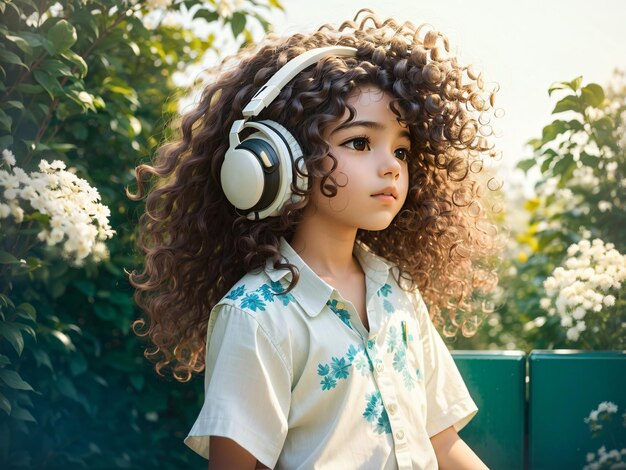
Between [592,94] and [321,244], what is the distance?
49.8 inches

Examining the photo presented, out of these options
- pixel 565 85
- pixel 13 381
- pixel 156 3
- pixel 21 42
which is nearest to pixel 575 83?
pixel 565 85

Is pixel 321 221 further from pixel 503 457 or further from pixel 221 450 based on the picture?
pixel 503 457

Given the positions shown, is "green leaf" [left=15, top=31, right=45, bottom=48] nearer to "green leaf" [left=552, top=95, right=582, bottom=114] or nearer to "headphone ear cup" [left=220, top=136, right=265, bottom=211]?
"headphone ear cup" [left=220, top=136, right=265, bottom=211]

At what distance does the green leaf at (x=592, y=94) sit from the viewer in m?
2.79

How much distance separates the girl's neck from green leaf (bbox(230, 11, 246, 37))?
1132mm

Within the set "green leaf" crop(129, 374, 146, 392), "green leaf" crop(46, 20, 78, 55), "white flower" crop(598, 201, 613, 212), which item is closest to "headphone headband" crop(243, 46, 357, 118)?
"green leaf" crop(46, 20, 78, 55)

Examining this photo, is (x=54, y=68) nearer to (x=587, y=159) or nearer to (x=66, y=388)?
(x=66, y=388)

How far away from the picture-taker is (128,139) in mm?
3031

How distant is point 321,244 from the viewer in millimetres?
2111

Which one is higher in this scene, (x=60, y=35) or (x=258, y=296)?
(x=60, y=35)

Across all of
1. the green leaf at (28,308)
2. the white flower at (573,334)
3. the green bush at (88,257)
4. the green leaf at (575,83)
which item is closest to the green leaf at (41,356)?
the green bush at (88,257)

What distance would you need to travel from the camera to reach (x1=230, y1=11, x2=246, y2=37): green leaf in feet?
9.77

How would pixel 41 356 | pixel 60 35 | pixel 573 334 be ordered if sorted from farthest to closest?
pixel 573 334 → pixel 41 356 → pixel 60 35

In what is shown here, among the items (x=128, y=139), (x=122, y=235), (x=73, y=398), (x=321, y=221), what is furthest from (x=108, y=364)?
(x=321, y=221)
